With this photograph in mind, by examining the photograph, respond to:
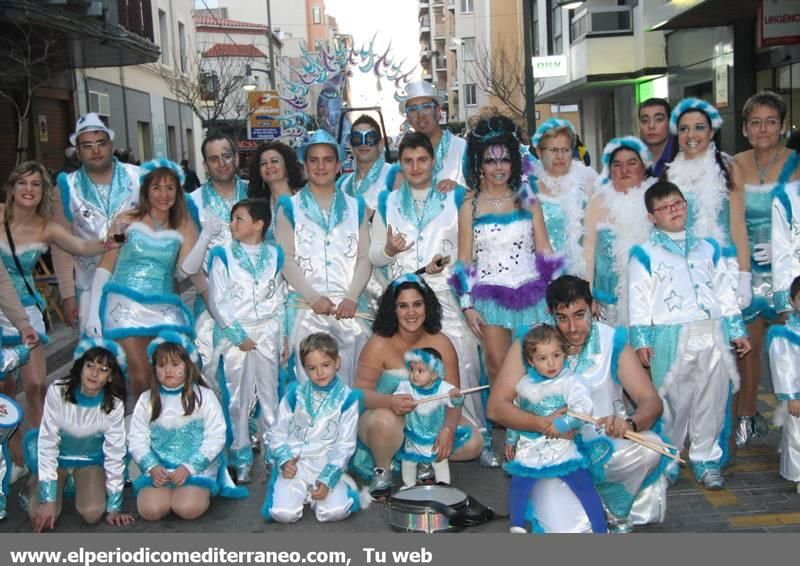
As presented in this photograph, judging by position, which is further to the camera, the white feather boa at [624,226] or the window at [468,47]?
the window at [468,47]

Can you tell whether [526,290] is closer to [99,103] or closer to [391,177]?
[391,177]

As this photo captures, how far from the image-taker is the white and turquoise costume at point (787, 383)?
14.6ft

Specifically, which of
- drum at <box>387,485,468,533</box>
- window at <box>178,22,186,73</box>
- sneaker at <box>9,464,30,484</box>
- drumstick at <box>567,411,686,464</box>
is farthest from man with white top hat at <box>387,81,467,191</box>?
window at <box>178,22,186,73</box>

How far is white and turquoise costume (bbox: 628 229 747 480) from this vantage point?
14.9 ft

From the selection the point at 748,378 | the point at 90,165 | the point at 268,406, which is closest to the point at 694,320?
the point at 748,378

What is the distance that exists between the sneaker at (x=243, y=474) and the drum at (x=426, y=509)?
1.18 meters

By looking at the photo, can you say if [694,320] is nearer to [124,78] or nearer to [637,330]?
[637,330]

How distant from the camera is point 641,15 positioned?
741 inches

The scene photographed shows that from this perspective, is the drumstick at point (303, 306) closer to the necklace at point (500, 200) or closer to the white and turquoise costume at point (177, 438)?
the white and turquoise costume at point (177, 438)

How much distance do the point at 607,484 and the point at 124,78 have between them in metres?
19.3

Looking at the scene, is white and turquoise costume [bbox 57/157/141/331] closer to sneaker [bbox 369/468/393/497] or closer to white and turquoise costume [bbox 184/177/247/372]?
white and turquoise costume [bbox 184/177/247/372]

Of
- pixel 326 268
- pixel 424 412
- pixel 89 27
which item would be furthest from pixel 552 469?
pixel 89 27

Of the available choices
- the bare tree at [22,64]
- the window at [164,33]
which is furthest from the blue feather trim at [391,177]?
the window at [164,33]

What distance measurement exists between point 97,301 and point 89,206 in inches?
32.1
